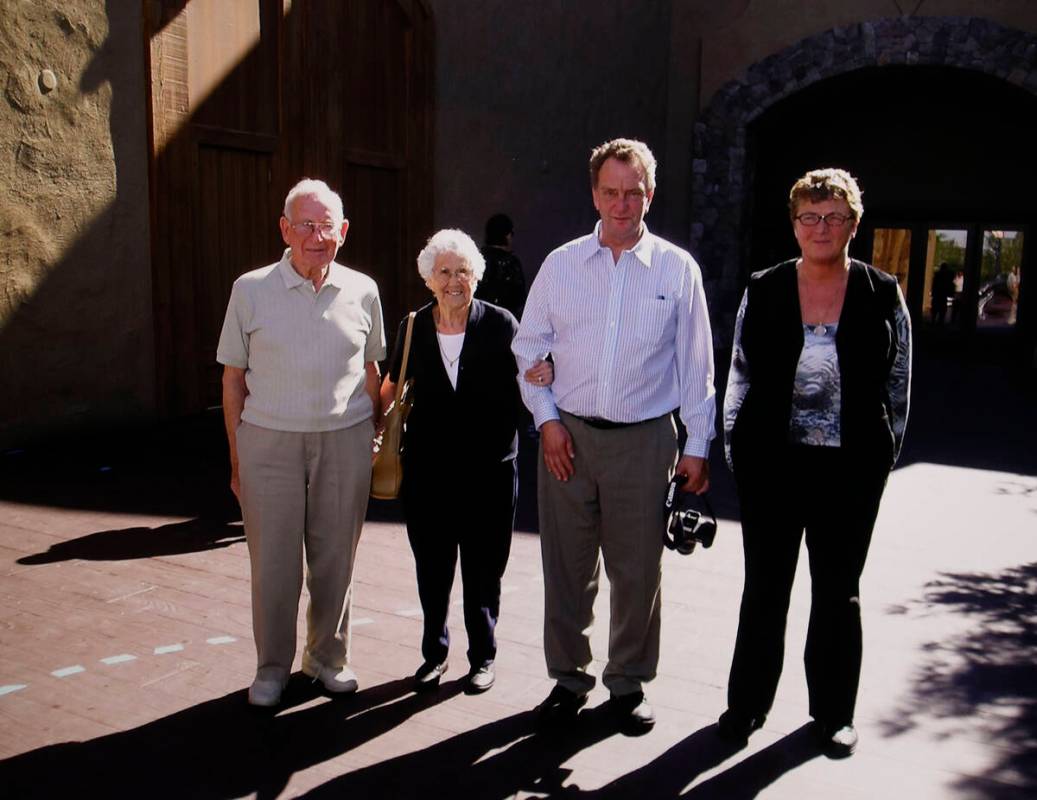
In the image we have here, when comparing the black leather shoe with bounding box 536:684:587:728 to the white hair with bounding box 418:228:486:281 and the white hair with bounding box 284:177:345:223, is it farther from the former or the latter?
the white hair with bounding box 284:177:345:223

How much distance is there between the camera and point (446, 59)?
11.1 meters

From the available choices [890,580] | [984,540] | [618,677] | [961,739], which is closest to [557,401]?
[618,677]

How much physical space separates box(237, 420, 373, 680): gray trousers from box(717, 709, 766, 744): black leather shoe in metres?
1.27

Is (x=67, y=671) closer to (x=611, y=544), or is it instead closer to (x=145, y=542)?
(x=145, y=542)

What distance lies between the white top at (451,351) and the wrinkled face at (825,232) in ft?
3.81

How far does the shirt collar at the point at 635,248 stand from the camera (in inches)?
131

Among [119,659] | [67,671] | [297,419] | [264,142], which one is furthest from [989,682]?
[264,142]

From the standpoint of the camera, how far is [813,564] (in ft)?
10.9

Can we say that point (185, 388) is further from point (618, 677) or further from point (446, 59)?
point (618, 677)

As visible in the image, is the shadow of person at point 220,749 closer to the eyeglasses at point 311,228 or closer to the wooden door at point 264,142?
the eyeglasses at point 311,228

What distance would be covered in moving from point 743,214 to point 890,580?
11.0 metres

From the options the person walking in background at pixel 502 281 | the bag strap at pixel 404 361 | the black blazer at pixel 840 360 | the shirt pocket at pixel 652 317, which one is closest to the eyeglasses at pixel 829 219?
the black blazer at pixel 840 360

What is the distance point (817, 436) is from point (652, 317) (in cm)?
60

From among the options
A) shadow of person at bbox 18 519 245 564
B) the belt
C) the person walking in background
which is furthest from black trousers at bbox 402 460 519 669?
the person walking in background
